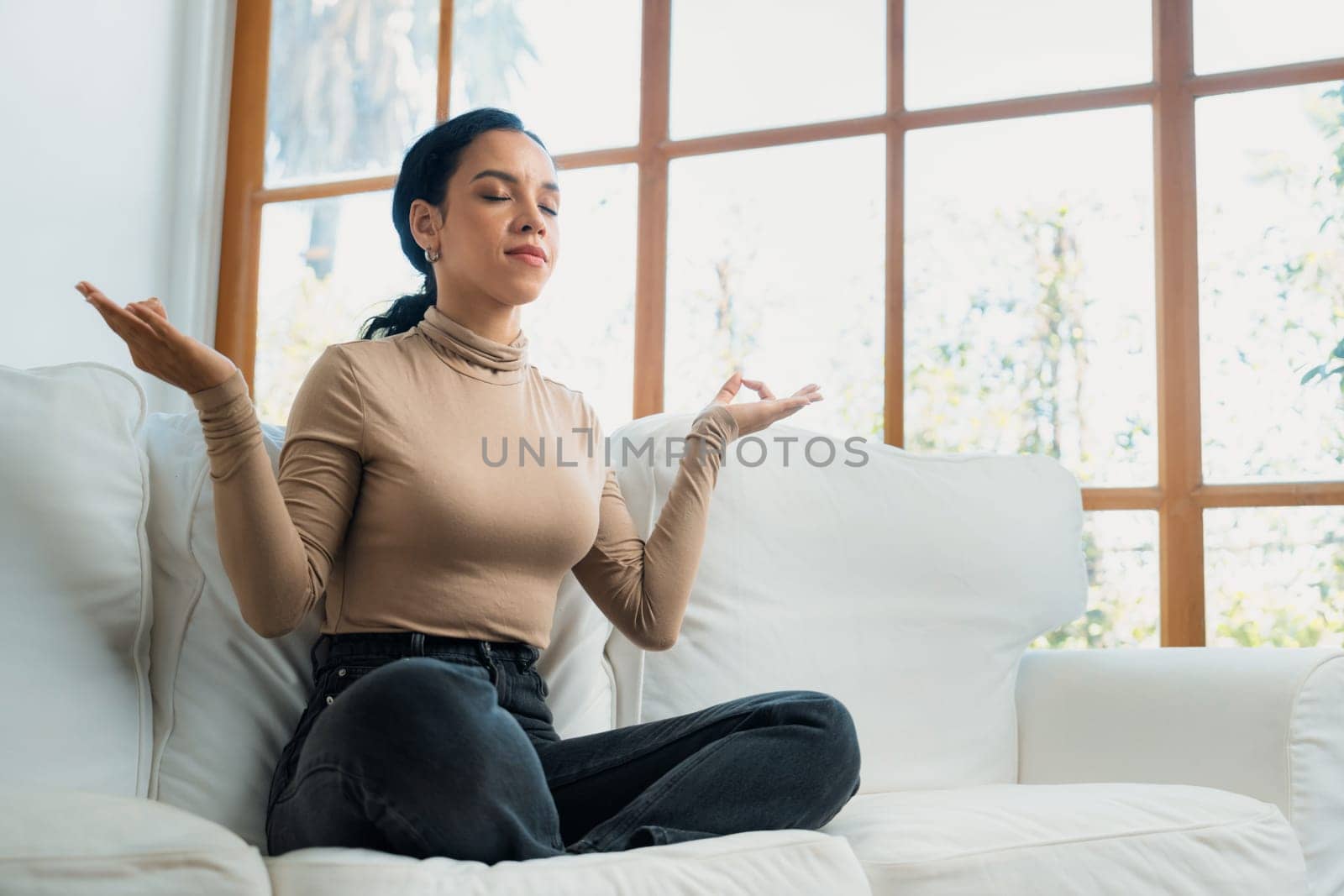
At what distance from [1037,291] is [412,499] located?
4.88ft

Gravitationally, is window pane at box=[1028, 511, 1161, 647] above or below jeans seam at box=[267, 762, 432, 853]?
above

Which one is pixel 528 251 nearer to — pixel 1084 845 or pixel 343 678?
pixel 343 678

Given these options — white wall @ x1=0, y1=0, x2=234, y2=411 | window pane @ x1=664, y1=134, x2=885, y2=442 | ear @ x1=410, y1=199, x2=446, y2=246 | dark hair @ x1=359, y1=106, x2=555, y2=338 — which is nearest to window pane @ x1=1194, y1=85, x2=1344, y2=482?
window pane @ x1=664, y1=134, x2=885, y2=442

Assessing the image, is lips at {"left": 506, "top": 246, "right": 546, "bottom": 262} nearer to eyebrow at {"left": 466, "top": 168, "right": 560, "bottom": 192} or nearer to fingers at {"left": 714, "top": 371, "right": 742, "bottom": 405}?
eyebrow at {"left": 466, "top": 168, "right": 560, "bottom": 192}

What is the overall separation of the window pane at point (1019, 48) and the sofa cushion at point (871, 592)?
0.92m

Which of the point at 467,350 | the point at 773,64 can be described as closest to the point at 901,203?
the point at 773,64

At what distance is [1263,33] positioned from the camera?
2.36 metres

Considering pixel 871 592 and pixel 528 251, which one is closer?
pixel 528 251

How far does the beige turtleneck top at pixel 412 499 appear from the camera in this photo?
51.9 inches

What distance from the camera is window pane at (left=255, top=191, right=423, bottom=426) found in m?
3.01

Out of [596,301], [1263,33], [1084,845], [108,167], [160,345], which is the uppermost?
[1263,33]

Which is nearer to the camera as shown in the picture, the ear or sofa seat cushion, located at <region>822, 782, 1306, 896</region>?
sofa seat cushion, located at <region>822, 782, 1306, 896</region>

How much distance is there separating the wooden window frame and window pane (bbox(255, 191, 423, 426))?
3 centimetres

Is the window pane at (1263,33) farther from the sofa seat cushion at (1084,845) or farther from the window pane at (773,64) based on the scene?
the sofa seat cushion at (1084,845)
